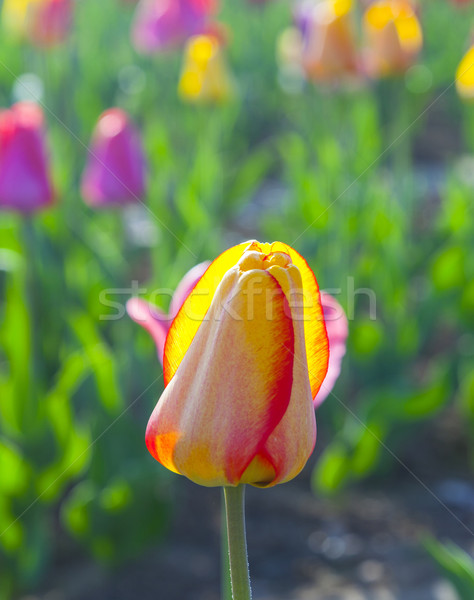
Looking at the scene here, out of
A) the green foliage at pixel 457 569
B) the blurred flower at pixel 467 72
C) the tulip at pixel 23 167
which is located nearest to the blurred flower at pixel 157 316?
the green foliage at pixel 457 569

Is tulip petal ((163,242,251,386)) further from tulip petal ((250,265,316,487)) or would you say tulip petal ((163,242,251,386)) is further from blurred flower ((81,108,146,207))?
blurred flower ((81,108,146,207))

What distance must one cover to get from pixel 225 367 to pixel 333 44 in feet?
6.65

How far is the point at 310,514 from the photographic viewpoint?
177cm

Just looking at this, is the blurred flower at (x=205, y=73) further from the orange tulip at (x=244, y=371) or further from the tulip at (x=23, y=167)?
the orange tulip at (x=244, y=371)

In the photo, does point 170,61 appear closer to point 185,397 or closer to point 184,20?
point 184,20

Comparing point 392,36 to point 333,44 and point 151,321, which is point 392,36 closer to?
point 333,44

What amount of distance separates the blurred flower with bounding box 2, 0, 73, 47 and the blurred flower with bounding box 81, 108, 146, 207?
1127 millimetres

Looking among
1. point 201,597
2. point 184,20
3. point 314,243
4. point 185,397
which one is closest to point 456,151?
point 184,20

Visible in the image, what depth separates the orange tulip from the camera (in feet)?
1.55

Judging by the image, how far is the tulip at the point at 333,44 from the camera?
232 cm

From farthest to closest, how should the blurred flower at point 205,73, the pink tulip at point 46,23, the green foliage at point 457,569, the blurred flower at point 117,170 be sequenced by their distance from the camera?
1. the pink tulip at point 46,23
2. the blurred flower at point 205,73
3. the blurred flower at point 117,170
4. the green foliage at point 457,569

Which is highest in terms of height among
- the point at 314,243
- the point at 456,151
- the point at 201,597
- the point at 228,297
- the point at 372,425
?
the point at 456,151

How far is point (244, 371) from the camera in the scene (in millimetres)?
484

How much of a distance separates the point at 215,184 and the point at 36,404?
1.42 meters
